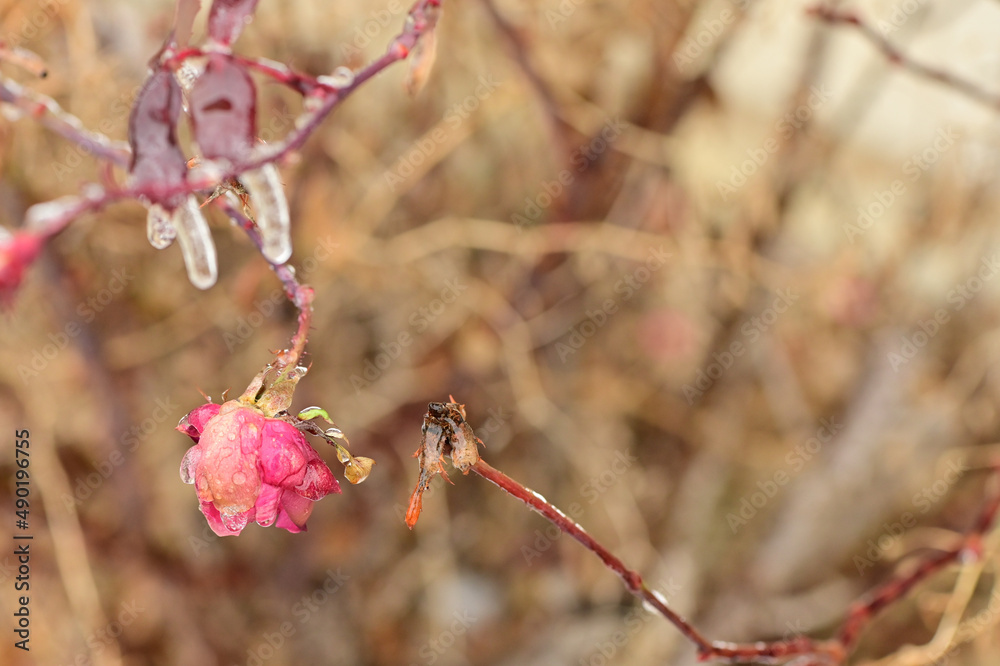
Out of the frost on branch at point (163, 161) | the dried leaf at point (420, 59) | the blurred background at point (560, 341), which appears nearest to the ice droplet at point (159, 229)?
the frost on branch at point (163, 161)

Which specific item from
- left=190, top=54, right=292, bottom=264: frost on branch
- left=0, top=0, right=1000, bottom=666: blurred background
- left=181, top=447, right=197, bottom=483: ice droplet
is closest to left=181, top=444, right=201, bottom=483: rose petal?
left=181, top=447, right=197, bottom=483: ice droplet

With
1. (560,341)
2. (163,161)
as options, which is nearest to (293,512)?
(163,161)

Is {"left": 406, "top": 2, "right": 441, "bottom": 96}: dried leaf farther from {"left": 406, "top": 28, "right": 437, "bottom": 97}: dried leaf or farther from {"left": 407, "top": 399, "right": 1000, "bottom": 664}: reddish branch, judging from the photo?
{"left": 407, "top": 399, "right": 1000, "bottom": 664}: reddish branch

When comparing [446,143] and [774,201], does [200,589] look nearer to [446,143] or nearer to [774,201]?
[446,143]

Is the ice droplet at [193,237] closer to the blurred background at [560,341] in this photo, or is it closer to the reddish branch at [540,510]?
the reddish branch at [540,510]

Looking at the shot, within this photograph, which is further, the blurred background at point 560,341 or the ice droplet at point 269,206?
the blurred background at point 560,341

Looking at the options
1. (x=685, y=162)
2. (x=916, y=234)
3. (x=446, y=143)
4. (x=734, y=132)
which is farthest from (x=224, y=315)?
(x=916, y=234)

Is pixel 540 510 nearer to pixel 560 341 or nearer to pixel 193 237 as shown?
pixel 193 237

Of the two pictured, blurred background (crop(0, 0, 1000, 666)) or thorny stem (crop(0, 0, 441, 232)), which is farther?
blurred background (crop(0, 0, 1000, 666))
